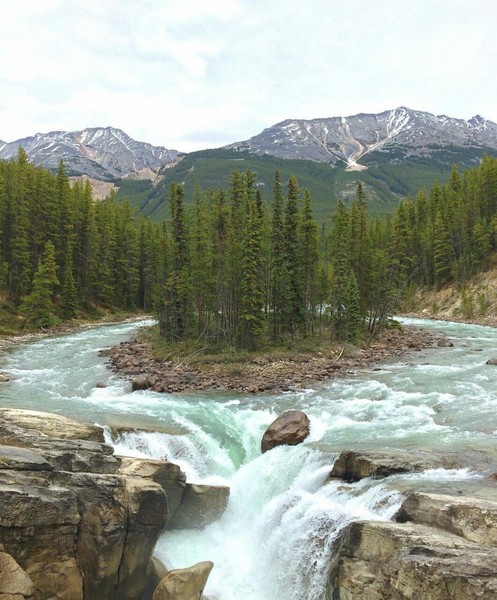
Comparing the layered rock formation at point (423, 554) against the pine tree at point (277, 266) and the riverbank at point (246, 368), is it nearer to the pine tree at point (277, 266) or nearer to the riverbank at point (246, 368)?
the riverbank at point (246, 368)

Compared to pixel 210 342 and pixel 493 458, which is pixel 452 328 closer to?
pixel 210 342

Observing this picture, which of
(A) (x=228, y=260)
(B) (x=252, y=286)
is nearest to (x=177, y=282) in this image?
(A) (x=228, y=260)

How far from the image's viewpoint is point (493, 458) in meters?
16.7

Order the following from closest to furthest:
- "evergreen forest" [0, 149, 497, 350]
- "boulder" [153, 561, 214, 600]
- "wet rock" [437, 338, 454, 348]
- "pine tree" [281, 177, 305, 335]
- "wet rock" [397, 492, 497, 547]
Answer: "wet rock" [397, 492, 497, 547], "boulder" [153, 561, 214, 600], "evergreen forest" [0, 149, 497, 350], "pine tree" [281, 177, 305, 335], "wet rock" [437, 338, 454, 348]

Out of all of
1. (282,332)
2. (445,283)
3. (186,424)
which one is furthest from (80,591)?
(445,283)

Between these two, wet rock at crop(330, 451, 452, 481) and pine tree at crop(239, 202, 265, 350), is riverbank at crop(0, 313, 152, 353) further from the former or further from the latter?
wet rock at crop(330, 451, 452, 481)

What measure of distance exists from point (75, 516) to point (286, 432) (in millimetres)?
10007

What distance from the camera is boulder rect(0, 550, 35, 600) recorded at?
1059 cm

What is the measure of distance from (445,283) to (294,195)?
54.2m

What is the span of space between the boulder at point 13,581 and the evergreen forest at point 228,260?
27.9 meters

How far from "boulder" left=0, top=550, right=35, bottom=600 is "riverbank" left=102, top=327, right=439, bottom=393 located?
60.3 feet

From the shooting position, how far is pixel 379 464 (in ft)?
51.9

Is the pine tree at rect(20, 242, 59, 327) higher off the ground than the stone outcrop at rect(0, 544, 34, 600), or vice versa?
the pine tree at rect(20, 242, 59, 327)

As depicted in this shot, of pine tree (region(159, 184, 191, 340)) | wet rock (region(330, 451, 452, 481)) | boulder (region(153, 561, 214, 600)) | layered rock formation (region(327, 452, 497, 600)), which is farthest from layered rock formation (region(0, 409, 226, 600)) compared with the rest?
pine tree (region(159, 184, 191, 340))
